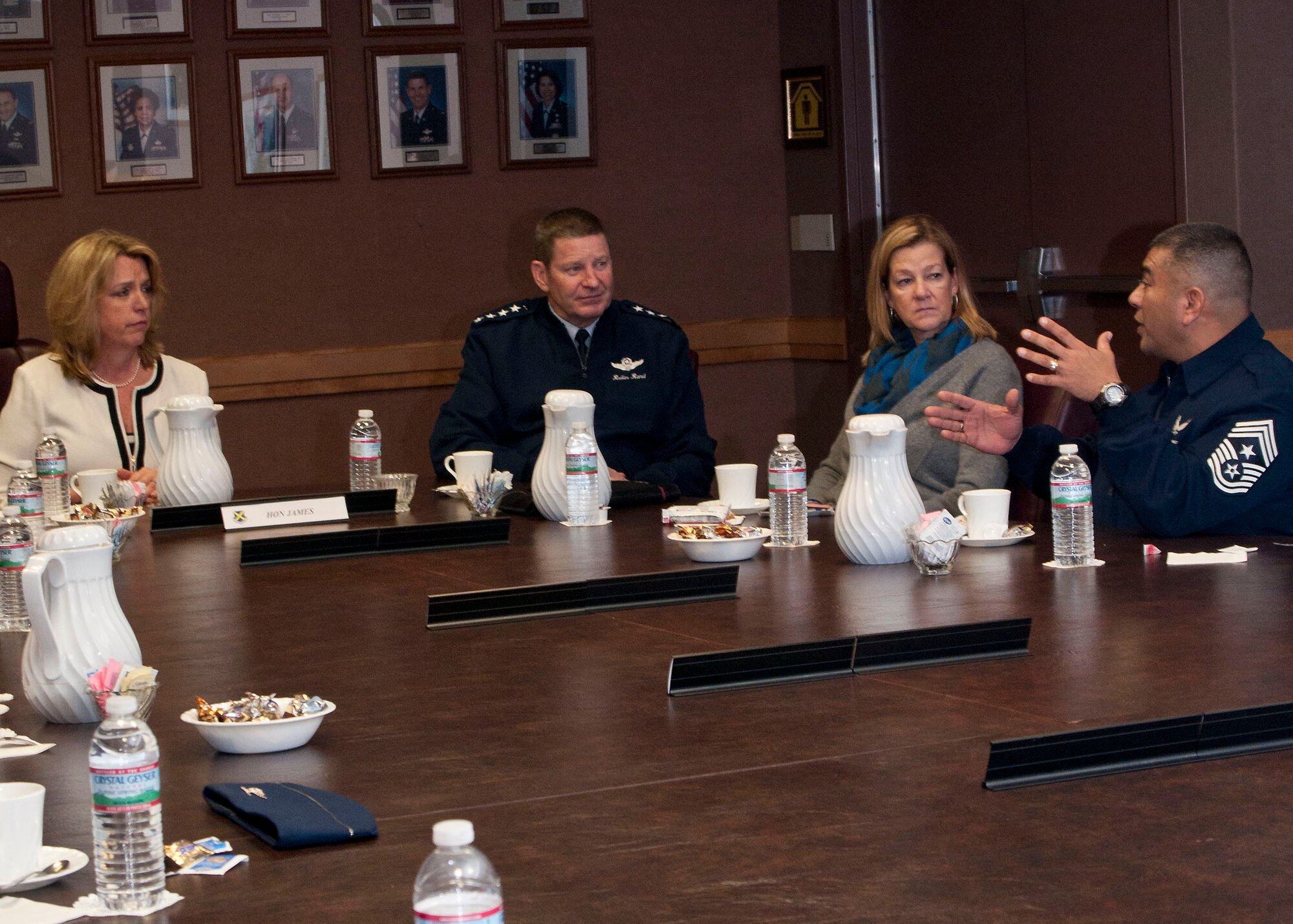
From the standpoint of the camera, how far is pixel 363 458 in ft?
12.7

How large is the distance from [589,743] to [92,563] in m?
0.64

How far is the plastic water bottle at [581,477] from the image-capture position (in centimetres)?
327

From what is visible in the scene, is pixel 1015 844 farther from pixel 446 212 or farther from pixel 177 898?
pixel 446 212

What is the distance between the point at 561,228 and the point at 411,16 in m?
1.56

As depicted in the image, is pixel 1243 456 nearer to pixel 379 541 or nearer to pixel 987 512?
pixel 987 512

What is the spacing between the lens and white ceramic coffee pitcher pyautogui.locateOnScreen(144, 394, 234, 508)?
11.9 ft

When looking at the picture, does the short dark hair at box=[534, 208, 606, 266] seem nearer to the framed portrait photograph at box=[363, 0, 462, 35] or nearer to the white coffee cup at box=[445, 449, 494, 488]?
the white coffee cup at box=[445, 449, 494, 488]

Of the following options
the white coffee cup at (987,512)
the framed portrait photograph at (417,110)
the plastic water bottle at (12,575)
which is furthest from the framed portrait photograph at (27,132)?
the white coffee cup at (987,512)

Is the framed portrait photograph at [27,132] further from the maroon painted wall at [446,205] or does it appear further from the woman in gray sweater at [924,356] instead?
the woman in gray sweater at [924,356]

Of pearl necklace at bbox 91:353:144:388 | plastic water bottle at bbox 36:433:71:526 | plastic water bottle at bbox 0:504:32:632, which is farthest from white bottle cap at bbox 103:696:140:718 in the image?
pearl necklace at bbox 91:353:144:388

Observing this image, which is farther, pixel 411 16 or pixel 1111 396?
pixel 411 16

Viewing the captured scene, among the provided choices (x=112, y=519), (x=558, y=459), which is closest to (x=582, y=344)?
(x=558, y=459)

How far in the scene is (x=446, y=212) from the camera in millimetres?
5609

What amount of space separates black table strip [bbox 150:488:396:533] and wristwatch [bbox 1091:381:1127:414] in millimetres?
1511
